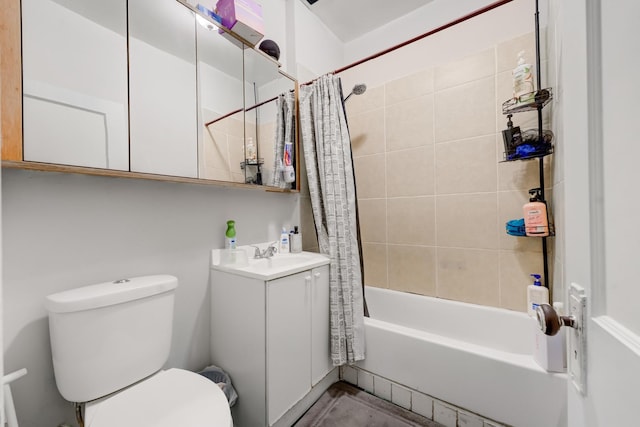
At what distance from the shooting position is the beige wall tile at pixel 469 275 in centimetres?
168

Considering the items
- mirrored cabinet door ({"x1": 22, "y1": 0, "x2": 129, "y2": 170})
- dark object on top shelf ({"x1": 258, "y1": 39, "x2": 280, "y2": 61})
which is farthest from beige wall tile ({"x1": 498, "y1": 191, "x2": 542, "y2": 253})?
mirrored cabinet door ({"x1": 22, "y1": 0, "x2": 129, "y2": 170})

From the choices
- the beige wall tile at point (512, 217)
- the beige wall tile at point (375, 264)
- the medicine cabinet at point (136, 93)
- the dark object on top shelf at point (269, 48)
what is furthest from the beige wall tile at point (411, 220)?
the dark object on top shelf at point (269, 48)

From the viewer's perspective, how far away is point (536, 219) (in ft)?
4.44

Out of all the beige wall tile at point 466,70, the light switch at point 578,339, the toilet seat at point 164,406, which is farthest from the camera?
the beige wall tile at point 466,70

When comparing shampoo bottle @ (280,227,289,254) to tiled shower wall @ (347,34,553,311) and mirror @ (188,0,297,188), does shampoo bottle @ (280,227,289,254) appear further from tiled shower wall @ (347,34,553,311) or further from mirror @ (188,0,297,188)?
tiled shower wall @ (347,34,553,311)

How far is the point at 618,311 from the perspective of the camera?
1.32 feet

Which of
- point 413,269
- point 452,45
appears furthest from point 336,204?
point 452,45

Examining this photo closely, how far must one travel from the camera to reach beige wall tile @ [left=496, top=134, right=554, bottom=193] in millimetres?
1491

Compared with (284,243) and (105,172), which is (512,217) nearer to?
(284,243)

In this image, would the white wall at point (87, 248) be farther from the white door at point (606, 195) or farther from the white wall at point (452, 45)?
the white wall at point (452, 45)

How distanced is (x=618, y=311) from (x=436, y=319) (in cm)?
161

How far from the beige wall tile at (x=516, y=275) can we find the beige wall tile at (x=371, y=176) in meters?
0.92

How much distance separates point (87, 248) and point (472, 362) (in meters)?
1.72

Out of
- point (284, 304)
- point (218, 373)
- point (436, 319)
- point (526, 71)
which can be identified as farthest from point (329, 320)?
point (526, 71)
